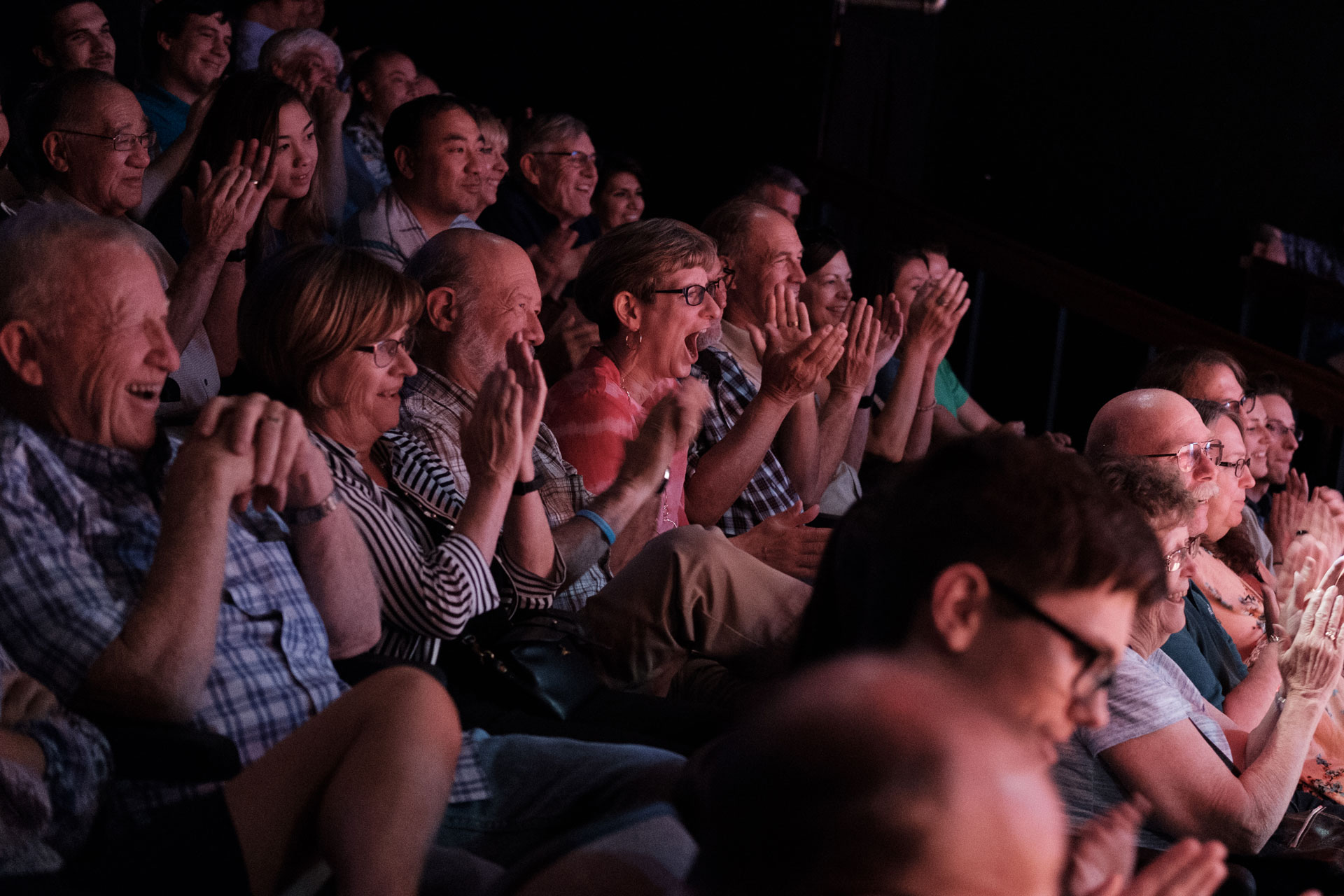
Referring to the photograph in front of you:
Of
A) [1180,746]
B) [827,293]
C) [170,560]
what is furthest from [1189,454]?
[170,560]

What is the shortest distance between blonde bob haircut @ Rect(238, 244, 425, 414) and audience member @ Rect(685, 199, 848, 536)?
995 millimetres

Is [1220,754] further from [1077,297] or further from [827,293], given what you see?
[1077,297]

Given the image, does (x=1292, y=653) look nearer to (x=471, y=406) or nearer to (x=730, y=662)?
(x=730, y=662)

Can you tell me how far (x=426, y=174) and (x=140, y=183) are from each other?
0.78m

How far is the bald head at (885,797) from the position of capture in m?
0.57

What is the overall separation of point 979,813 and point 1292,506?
3198 mm

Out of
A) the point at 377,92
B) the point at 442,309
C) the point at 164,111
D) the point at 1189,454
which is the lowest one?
the point at 1189,454

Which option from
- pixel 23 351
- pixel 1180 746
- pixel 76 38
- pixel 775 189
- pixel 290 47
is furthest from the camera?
pixel 775 189

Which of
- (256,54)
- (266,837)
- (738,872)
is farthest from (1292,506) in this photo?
(256,54)

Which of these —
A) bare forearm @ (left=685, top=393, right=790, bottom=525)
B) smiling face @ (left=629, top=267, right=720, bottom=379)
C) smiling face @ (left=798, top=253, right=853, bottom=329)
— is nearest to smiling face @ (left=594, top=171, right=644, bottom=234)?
smiling face @ (left=798, top=253, right=853, bottom=329)

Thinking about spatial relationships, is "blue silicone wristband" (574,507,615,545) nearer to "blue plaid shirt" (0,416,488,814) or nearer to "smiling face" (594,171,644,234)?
"blue plaid shirt" (0,416,488,814)

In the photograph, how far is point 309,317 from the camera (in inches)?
69.0

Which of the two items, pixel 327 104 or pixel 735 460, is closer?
pixel 735 460

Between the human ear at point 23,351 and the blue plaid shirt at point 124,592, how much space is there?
62 mm
